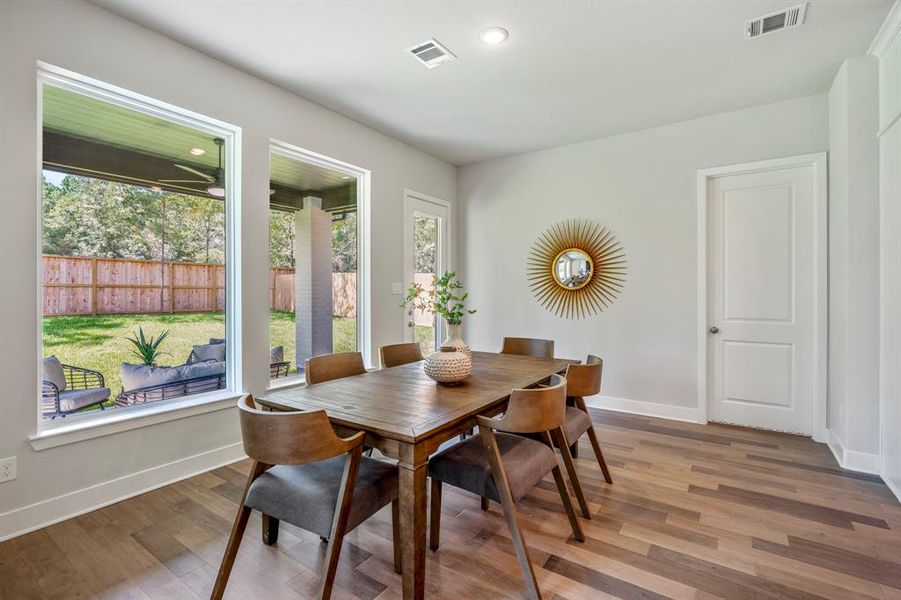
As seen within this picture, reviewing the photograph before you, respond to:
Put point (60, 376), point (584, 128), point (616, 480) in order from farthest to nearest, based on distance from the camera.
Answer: point (584, 128) → point (616, 480) → point (60, 376)

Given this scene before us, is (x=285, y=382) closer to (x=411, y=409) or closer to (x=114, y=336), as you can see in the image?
(x=114, y=336)

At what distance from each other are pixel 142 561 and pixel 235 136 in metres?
2.56

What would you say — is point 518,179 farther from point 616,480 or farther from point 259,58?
point 616,480

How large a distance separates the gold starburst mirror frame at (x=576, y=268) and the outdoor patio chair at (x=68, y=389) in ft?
12.2

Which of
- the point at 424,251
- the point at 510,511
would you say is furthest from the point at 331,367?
the point at 424,251

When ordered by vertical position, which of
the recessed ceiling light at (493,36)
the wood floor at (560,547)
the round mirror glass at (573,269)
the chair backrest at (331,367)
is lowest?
the wood floor at (560,547)

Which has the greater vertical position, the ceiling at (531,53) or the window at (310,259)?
the ceiling at (531,53)

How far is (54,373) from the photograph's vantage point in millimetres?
2195

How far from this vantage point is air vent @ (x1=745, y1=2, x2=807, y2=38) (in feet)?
7.49

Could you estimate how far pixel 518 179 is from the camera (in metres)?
4.71

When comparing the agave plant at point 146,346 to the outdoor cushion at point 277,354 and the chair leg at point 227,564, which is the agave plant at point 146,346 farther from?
the chair leg at point 227,564

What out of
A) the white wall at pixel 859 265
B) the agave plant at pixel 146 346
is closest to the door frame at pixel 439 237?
the agave plant at pixel 146 346

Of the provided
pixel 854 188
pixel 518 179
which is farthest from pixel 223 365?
pixel 854 188

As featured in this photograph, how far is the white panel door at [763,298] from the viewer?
11.0 feet
